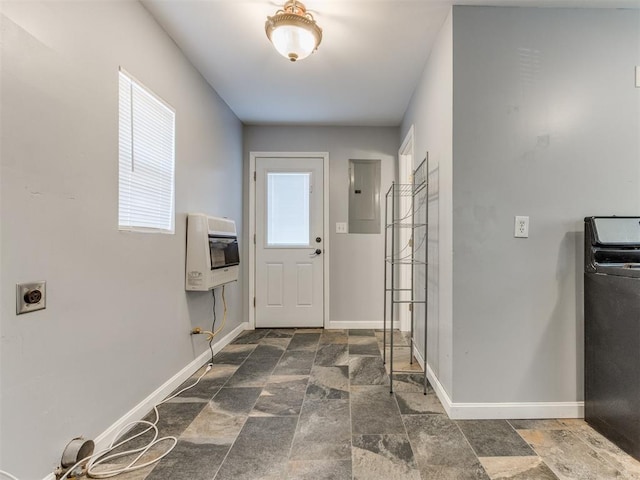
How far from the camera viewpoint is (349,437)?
5.06ft

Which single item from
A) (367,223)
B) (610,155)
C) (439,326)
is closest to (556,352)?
(439,326)

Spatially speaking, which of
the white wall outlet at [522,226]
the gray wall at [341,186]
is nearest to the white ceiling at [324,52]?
the gray wall at [341,186]

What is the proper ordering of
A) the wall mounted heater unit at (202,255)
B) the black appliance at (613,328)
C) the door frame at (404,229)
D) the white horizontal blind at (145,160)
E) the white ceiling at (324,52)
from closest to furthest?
the black appliance at (613,328)
the white horizontal blind at (145,160)
the white ceiling at (324,52)
the wall mounted heater unit at (202,255)
the door frame at (404,229)

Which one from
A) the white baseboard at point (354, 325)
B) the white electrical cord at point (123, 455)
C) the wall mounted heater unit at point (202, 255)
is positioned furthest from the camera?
the white baseboard at point (354, 325)

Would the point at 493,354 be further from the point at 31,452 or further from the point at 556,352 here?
the point at 31,452

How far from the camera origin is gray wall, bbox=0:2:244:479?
1061 millimetres

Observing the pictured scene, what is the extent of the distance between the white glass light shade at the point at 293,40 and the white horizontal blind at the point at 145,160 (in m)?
A: 0.82

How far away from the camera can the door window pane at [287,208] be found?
3.59m

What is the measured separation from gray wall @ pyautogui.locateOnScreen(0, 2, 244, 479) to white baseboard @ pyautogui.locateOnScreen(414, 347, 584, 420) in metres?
1.79

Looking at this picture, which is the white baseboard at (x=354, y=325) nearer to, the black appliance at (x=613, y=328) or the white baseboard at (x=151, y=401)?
the white baseboard at (x=151, y=401)

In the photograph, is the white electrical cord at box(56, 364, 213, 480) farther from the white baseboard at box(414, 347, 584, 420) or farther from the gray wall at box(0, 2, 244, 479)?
the white baseboard at box(414, 347, 584, 420)

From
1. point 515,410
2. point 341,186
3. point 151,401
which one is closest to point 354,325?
point 341,186

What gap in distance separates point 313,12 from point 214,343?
8.46 feet

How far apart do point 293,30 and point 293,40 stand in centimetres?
5
